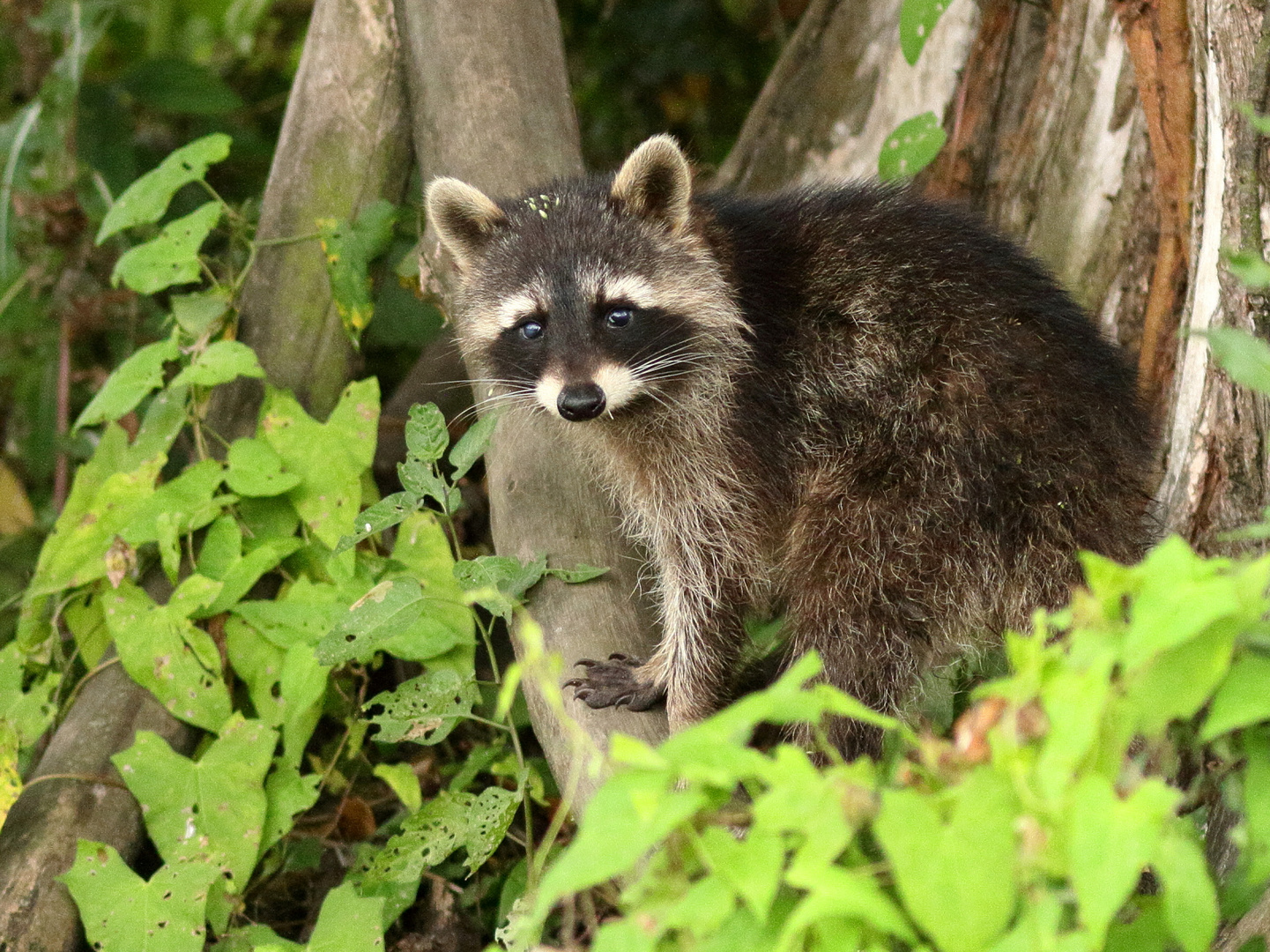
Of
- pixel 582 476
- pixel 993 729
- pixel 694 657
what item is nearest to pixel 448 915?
pixel 694 657

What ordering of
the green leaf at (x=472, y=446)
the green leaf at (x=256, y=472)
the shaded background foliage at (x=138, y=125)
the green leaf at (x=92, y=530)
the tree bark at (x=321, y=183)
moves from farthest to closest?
the shaded background foliage at (x=138, y=125), the tree bark at (x=321, y=183), the green leaf at (x=92, y=530), the green leaf at (x=256, y=472), the green leaf at (x=472, y=446)

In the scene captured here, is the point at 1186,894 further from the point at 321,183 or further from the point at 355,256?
the point at 321,183

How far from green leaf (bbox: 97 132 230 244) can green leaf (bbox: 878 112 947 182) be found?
2.11 metres

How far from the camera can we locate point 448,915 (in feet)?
11.4

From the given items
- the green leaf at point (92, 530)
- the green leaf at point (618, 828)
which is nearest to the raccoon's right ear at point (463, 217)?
the green leaf at point (92, 530)

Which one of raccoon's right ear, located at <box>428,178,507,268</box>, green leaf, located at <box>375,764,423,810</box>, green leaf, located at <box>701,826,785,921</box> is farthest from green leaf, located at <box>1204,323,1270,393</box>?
green leaf, located at <box>375,764,423,810</box>

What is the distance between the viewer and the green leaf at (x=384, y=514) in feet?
10.3

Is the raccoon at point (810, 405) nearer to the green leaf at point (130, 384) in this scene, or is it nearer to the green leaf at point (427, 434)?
the green leaf at point (427, 434)

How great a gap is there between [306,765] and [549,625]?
4.03 ft

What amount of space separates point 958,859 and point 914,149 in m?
2.90

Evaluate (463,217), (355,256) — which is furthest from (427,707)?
(355,256)

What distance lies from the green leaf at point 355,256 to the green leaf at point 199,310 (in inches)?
14.6

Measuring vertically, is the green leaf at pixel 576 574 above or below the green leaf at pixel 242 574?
Result: above

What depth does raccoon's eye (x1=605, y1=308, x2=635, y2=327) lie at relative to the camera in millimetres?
3340
